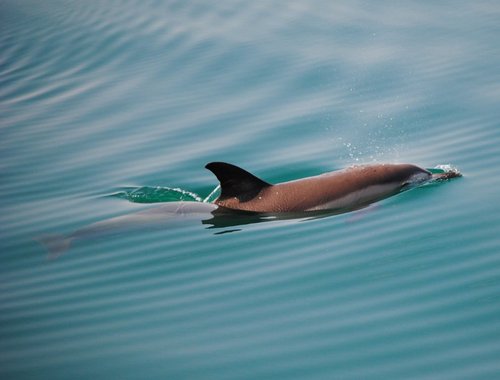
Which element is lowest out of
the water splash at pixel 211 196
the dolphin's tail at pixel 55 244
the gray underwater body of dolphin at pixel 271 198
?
the dolphin's tail at pixel 55 244

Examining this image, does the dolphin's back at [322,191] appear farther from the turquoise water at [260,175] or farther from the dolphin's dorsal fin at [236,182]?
the turquoise water at [260,175]

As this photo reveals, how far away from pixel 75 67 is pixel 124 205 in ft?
29.9

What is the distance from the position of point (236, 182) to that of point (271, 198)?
48 cm

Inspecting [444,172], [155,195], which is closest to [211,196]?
[155,195]

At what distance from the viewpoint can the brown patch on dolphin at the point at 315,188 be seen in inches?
402

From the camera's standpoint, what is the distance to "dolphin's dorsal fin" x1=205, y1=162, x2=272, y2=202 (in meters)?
10.2

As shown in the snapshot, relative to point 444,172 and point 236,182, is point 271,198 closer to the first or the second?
point 236,182

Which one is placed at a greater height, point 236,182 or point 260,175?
point 260,175

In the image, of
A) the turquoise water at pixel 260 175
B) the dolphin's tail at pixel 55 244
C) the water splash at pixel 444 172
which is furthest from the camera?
the water splash at pixel 444 172

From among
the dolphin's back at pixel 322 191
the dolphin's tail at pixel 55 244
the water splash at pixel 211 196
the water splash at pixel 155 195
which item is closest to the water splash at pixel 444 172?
the dolphin's back at pixel 322 191

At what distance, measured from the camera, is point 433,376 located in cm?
639

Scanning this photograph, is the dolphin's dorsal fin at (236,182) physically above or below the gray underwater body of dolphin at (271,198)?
above

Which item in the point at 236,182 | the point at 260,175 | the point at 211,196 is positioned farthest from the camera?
the point at 260,175

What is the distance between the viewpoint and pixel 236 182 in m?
10.3
